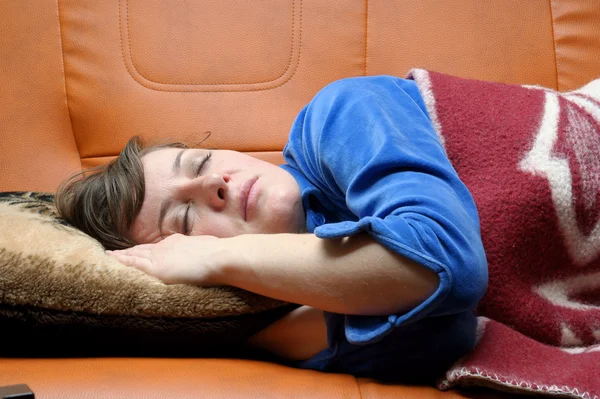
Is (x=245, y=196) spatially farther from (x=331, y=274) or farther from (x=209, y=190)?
(x=331, y=274)

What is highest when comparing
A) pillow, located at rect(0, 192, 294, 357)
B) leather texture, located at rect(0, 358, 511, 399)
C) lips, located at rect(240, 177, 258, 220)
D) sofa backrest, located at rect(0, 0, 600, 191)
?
sofa backrest, located at rect(0, 0, 600, 191)

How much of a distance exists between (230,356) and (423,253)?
39 centimetres

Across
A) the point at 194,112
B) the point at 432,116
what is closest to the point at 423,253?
the point at 432,116

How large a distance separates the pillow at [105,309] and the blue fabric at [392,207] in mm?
142

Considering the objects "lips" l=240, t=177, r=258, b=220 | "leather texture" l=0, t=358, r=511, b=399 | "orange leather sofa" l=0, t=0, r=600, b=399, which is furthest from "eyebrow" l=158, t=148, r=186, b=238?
"orange leather sofa" l=0, t=0, r=600, b=399

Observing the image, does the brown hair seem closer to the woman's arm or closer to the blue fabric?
the woman's arm

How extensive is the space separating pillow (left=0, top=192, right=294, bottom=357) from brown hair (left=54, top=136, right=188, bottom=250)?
138 mm

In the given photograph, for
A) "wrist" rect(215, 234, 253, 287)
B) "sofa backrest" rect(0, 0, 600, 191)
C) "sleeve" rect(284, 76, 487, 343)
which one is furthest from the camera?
"sofa backrest" rect(0, 0, 600, 191)

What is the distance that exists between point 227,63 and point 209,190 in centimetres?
A: 52

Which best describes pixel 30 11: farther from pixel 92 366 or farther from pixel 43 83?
pixel 92 366

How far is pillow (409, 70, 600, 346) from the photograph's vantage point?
1.02 m

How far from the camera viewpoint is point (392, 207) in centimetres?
88

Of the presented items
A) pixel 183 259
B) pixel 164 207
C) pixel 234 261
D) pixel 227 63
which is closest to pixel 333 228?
pixel 234 261

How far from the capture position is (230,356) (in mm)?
1083
